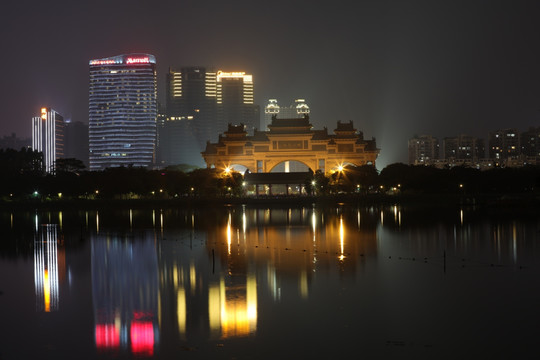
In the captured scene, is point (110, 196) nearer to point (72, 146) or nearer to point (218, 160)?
point (218, 160)

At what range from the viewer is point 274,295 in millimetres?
19359

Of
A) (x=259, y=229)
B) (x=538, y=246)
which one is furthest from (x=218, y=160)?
(x=538, y=246)

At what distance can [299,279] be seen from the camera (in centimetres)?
2172

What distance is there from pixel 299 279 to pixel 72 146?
6962 inches

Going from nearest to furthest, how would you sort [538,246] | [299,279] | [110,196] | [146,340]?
[146,340] < [299,279] < [538,246] < [110,196]

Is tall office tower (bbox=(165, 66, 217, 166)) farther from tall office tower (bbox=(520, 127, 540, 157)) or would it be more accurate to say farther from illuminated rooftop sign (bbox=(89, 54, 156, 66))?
tall office tower (bbox=(520, 127, 540, 157))

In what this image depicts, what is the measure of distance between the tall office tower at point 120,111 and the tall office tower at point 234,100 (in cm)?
3408

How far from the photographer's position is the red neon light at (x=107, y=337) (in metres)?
14.9

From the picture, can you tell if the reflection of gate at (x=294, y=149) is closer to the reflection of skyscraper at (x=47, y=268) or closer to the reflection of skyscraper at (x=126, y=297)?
the reflection of skyscraper at (x=47, y=268)

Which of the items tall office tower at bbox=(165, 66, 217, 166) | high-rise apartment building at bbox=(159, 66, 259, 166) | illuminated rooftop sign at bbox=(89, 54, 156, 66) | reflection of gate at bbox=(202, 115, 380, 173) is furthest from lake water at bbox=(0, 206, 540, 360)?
tall office tower at bbox=(165, 66, 217, 166)

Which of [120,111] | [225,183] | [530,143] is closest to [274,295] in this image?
[225,183]

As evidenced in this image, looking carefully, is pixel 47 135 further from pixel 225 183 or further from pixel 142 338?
pixel 142 338

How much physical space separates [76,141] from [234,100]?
45463 millimetres

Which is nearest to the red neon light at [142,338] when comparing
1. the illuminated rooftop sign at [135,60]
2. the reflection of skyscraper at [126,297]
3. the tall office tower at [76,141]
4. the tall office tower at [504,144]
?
the reflection of skyscraper at [126,297]
